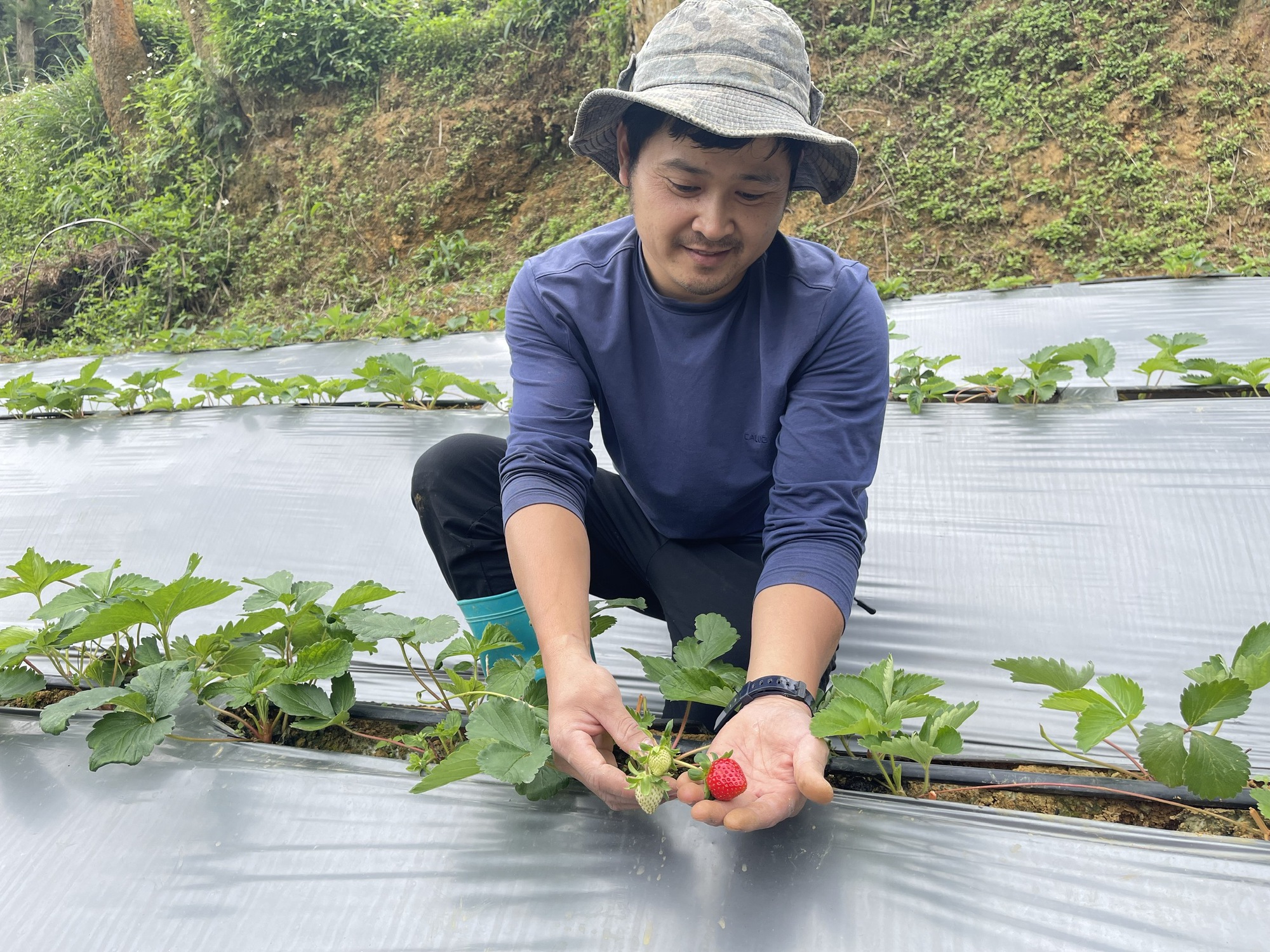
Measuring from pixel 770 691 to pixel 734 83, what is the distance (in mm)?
875

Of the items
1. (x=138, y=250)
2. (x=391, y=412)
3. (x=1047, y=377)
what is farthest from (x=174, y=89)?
(x=1047, y=377)

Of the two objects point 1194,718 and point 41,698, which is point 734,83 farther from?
point 41,698

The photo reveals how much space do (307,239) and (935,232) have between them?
5257 millimetres

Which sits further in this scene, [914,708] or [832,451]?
[832,451]

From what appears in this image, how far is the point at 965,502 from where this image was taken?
2.04 metres

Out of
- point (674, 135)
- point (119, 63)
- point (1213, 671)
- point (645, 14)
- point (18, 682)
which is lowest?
point (18, 682)

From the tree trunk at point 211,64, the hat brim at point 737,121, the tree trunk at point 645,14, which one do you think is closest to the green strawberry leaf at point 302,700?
the hat brim at point 737,121

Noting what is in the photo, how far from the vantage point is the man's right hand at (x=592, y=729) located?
1066 millimetres

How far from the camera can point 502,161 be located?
7500 mm

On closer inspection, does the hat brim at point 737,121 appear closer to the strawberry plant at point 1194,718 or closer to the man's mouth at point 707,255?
the man's mouth at point 707,255

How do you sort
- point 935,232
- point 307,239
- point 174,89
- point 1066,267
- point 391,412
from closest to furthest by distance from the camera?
point 391,412 → point 1066,267 → point 935,232 → point 307,239 → point 174,89

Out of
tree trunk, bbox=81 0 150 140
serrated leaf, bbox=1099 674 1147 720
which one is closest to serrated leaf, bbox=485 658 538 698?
serrated leaf, bbox=1099 674 1147 720

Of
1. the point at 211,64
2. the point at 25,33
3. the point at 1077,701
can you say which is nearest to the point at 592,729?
the point at 1077,701

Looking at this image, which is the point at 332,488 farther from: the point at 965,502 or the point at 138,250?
the point at 138,250
